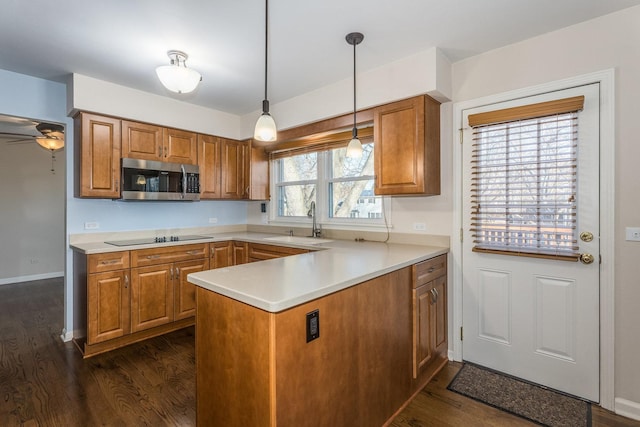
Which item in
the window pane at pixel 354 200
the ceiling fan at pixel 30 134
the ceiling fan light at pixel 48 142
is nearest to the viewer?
the window pane at pixel 354 200

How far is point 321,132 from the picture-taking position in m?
3.20

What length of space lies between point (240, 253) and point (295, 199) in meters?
0.97

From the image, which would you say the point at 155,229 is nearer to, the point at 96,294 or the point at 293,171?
the point at 96,294

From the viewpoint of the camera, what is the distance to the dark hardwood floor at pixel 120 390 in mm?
1896

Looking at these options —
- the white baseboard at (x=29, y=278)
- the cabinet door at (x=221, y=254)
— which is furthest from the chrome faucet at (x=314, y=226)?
the white baseboard at (x=29, y=278)

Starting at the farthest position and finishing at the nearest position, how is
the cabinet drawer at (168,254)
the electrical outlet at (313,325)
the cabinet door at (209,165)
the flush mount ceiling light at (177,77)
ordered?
the cabinet door at (209,165) → the cabinet drawer at (168,254) → the flush mount ceiling light at (177,77) → the electrical outlet at (313,325)

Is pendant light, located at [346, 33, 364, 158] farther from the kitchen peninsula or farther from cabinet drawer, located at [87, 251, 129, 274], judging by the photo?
cabinet drawer, located at [87, 251, 129, 274]

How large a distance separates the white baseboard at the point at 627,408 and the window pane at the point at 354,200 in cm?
207

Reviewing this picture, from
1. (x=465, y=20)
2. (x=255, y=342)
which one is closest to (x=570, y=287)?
(x=465, y=20)

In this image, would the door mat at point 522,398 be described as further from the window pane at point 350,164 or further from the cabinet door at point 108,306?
the cabinet door at point 108,306

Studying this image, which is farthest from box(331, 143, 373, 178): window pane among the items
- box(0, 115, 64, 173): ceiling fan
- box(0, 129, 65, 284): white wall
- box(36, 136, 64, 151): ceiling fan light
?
box(0, 129, 65, 284): white wall

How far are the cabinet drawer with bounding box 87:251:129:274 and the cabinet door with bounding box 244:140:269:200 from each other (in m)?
1.63

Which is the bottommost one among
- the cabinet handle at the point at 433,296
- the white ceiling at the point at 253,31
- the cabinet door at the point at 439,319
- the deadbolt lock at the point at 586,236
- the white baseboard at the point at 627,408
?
the white baseboard at the point at 627,408

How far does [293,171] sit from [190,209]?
1402 mm
